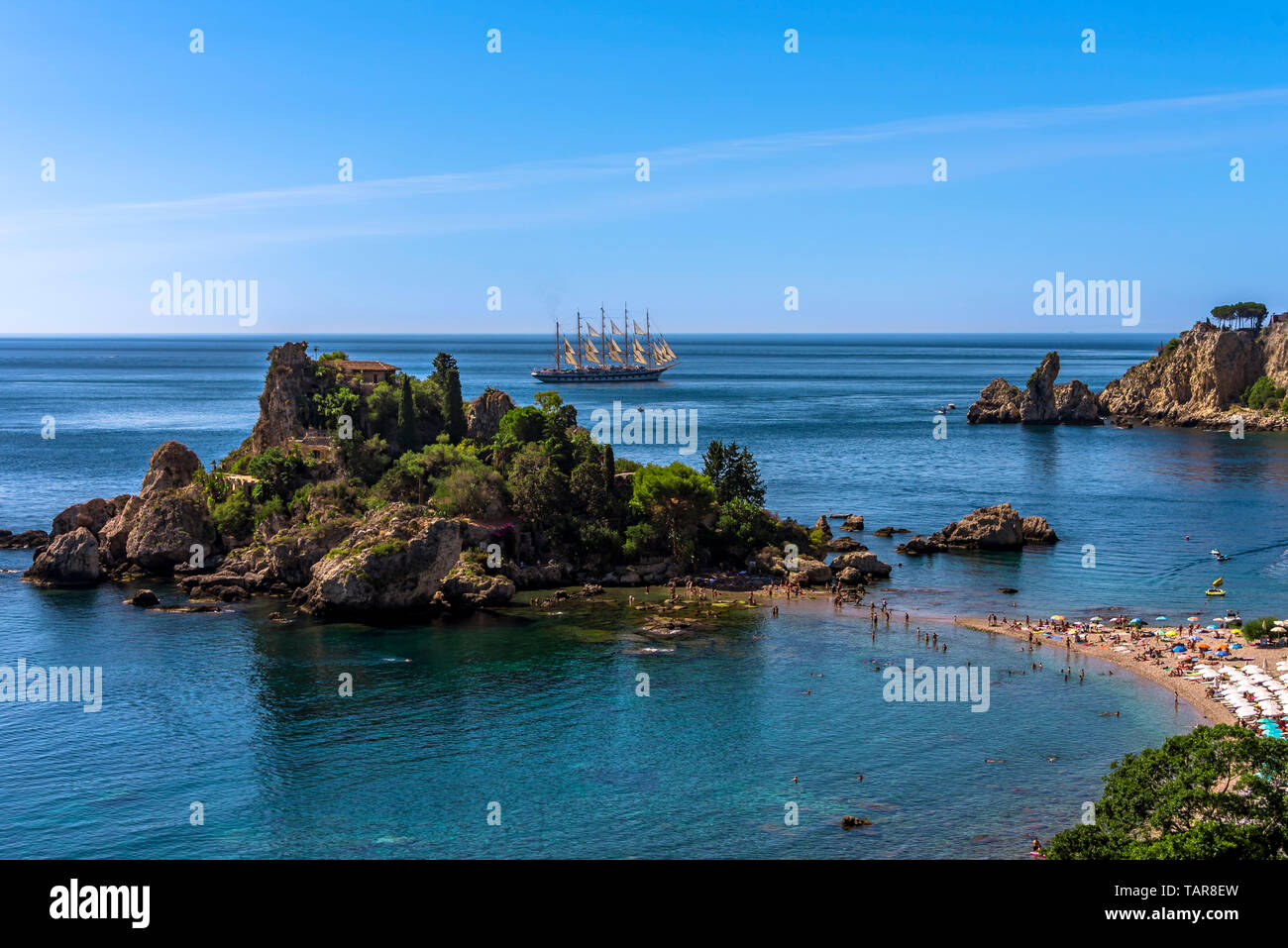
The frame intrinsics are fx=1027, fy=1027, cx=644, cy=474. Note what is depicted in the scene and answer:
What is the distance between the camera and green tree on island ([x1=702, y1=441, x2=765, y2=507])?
88.0m

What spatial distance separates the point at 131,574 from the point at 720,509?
47.9m

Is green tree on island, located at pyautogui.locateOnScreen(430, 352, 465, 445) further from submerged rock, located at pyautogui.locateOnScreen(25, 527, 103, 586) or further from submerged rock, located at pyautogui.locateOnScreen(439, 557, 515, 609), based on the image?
Result: submerged rock, located at pyautogui.locateOnScreen(25, 527, 103, 586)

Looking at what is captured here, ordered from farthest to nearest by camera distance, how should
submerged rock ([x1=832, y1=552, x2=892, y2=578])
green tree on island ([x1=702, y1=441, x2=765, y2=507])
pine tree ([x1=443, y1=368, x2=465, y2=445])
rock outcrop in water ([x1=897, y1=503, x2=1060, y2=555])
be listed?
pine tree ([x1=443, y1=368, x2=465, y2=445]), rock outcrop in water ([x1=897, y1=503, x2=1060, y2=555]), green tree on island ([x1=702, y1=441, x2=765, y2=507]), submerged rock ([x1=832, y1=552, x2=892, y2=578])

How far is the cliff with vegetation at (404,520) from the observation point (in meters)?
74.6

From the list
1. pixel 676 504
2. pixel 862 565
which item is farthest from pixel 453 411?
pixel 862 565

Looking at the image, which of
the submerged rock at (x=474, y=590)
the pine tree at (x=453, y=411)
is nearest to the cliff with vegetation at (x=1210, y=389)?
the pine tree at (x=453, y=411)

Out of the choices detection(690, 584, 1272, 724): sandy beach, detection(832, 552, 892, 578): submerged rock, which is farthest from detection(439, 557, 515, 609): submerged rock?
detection(832, 552, 892, 578): submerged rock

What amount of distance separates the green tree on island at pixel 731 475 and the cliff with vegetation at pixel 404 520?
0.56 feet

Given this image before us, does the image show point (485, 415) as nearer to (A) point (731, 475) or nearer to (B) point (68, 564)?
(A) point (731, 475)

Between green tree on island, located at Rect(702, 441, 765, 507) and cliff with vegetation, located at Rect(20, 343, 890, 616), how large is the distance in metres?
0.17

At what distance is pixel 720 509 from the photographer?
85938 millimetres

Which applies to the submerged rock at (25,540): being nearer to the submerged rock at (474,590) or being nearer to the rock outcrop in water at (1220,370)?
the submerged rock at (474,590)

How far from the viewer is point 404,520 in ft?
245
